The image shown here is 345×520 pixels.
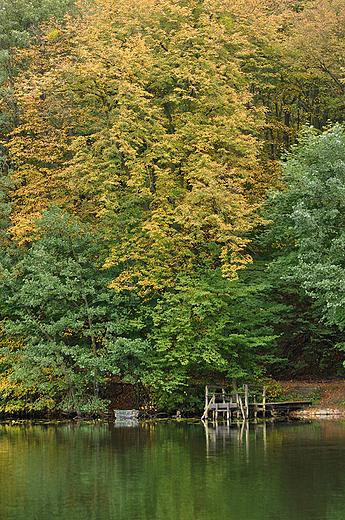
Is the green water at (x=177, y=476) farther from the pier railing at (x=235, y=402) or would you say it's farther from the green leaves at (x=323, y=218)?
the green leaves at (x=323, y=218)

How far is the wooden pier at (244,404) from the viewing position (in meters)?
29.0

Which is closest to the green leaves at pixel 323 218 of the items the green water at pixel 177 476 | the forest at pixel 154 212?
the forest at pixel 154 212

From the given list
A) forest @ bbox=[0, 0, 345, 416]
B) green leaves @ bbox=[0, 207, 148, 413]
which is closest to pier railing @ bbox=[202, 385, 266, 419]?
forest @ bbox=[0, 0, 345, 416]

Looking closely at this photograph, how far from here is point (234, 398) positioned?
30.9 meters

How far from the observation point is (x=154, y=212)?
30.3 m

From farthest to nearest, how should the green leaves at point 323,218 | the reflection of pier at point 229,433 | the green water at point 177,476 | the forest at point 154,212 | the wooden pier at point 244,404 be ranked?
the forest at point 154,212, the wooden pier at point 244,404, the green leaves at point 323,218, the reflection of pier at point 229,433, the green water at point 177,476

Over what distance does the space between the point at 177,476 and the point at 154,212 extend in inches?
677

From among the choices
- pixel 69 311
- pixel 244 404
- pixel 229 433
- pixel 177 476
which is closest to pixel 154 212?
pixel 69 311

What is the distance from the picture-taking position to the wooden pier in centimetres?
2895

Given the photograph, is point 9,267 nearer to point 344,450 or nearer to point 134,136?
point 134,136

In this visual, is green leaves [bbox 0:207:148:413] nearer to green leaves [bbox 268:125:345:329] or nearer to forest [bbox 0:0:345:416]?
forest [bbox 0:0:345:416]

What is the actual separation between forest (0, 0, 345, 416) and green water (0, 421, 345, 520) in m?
6.90

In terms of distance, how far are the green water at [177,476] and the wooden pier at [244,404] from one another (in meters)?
4.66

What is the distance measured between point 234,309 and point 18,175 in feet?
43.7
